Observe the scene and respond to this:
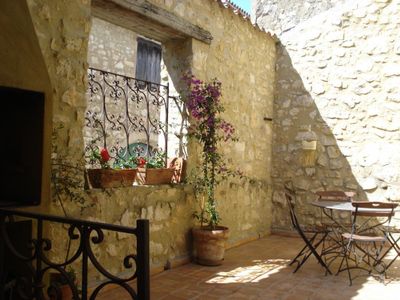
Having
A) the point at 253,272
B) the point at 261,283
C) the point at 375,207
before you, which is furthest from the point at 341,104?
the point at 261,283

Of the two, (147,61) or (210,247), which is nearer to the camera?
(210,247)

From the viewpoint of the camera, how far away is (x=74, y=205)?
2.93 meters

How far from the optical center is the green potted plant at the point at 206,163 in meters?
4.03

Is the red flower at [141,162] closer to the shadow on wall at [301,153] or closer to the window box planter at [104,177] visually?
the window box planter at [104,177]

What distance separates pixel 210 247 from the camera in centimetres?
402

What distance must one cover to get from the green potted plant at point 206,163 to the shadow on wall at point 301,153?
77.0 inches

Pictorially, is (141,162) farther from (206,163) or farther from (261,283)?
(261,283)

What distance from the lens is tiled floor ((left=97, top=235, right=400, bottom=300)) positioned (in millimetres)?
3184

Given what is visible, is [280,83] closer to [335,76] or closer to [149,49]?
[335,76]

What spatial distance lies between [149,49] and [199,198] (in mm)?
6008

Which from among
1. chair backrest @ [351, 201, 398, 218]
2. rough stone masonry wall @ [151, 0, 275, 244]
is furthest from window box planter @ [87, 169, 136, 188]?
chair backrest @ [351, 201, 398, 218]

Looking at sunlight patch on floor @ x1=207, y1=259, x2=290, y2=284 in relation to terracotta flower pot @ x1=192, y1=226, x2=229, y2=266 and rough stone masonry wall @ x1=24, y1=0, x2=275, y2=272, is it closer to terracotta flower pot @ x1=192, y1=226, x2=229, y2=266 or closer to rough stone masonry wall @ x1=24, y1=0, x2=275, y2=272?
terracotta flower pot @ x1=192, y1=226, x2=229, y2=266

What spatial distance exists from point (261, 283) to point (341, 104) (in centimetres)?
316

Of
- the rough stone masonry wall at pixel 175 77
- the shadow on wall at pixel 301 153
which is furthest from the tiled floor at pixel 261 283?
the shadow on wall at pixel 301 153
